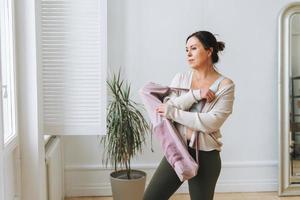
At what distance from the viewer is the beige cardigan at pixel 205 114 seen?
2.33 meters

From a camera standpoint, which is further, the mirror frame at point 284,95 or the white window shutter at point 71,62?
the mirror frame at point 284,95

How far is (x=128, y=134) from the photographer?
3471mm

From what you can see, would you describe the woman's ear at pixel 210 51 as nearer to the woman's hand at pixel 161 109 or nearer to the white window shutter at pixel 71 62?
the woman's hand at pixel 161 109

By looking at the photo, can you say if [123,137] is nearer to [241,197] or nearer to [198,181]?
[198,181]

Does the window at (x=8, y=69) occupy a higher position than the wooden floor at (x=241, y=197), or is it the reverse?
the window at (x=8, y=69)

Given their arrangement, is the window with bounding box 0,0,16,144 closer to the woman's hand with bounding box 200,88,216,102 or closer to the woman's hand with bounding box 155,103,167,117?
the woman's hand with bounding box 155,103,167,117

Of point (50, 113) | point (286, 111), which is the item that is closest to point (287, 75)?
point (286, 111)

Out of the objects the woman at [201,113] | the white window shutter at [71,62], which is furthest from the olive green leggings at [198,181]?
the white window shutter at [71,62]

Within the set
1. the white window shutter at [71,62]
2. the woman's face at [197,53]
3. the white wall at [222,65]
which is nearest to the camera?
the woman's face at [197,53]

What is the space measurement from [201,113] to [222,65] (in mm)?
1766

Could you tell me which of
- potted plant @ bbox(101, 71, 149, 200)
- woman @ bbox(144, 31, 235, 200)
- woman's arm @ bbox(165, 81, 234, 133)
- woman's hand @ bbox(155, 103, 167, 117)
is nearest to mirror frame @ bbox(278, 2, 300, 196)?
potted plant @ bbox(101, 71, 149, 200)

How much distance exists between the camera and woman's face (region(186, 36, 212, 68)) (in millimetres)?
2422

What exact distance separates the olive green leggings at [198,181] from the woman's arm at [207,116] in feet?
0.51

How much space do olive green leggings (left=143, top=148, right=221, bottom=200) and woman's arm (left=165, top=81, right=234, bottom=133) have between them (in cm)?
16
